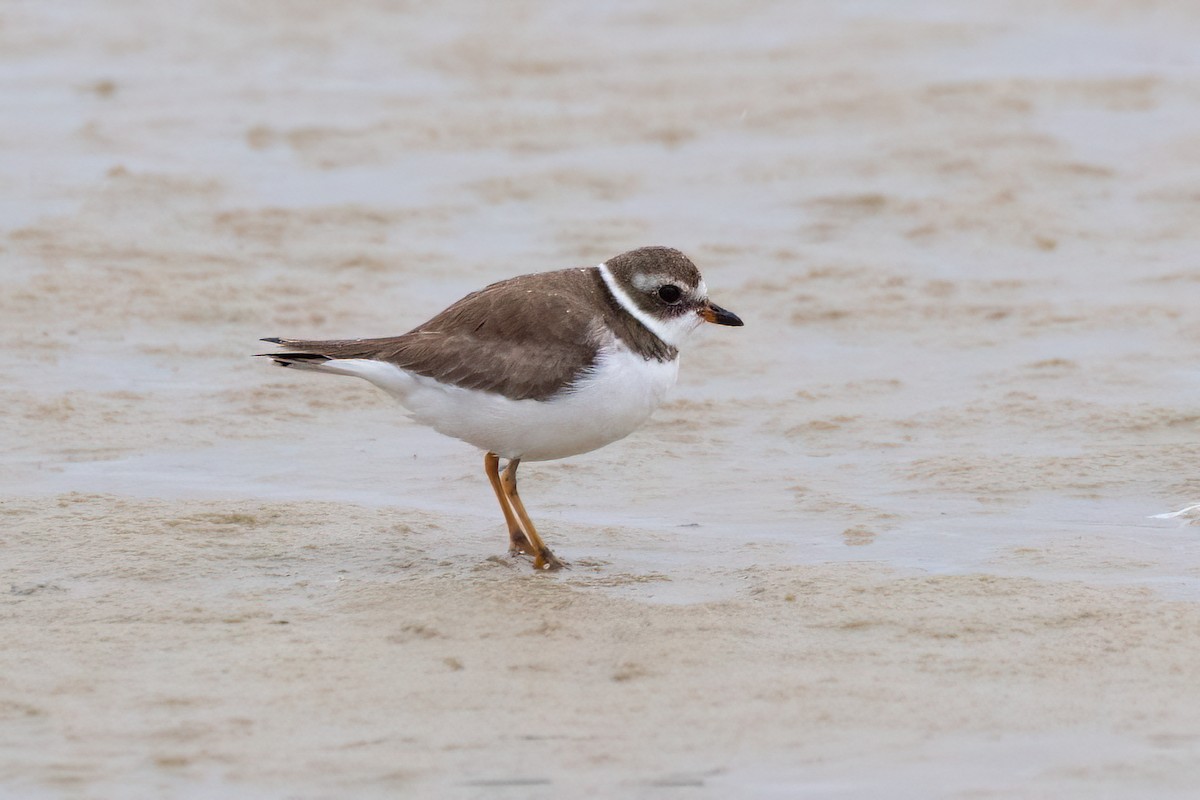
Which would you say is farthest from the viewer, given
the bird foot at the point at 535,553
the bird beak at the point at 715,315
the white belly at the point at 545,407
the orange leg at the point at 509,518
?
the bird beak at the point at 715,315

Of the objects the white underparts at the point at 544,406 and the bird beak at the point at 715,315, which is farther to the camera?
the bird beak at the point at 715,315

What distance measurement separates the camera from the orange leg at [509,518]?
691 cm

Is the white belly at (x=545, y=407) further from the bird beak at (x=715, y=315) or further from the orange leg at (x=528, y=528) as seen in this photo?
the bird beak at (x=715, y=315)

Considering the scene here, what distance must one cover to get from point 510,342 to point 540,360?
19 cm

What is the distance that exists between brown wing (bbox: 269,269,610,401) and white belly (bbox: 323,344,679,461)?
0.05 m

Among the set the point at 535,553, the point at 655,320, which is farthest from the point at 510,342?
the point at 535,553

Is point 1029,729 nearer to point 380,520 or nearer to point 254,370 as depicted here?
point 380,520

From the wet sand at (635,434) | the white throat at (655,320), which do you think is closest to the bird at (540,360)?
the white throat at (655,320)

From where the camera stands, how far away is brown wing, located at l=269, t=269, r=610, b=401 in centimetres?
663

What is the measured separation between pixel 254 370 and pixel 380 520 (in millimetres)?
2195

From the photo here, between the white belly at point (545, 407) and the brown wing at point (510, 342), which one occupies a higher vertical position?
the brown wing at point (510, 342)

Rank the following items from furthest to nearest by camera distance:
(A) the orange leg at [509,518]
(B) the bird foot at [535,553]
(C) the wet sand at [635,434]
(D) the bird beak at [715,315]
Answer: (D) the bird beak at [715,315] < (A) the orange leg at [509,518] < (B) the bird foot at [535,553] < (C) the wet sand at [635,434]

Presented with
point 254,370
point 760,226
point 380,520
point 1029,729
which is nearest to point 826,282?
point 760,226

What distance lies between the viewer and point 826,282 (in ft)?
34.3
